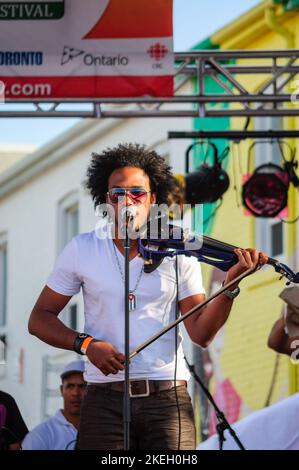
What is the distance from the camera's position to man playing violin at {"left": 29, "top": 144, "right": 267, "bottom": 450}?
6168mm

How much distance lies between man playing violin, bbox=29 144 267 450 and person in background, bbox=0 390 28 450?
3.63 metres

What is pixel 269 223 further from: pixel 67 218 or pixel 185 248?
pixel 185 248

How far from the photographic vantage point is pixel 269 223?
1744cm

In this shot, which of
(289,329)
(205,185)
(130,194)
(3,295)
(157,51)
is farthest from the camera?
(3,295)

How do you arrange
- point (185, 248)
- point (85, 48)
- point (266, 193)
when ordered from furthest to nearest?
point (266, 193)
point (85, 48)
point (185, 248)

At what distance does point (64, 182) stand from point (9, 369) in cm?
346

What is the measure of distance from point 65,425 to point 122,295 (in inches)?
148

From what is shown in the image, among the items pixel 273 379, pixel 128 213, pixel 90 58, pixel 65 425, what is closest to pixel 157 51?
pixel 90 58

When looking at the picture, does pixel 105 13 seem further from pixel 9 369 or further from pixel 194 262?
pixel 9 369

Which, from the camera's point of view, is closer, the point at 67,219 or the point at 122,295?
the point at 122,295

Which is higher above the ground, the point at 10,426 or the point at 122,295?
the point at 122,295

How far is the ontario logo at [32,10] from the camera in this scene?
927 centimetres

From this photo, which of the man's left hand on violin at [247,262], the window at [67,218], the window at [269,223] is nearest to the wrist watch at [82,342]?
the man's left hand on violin at [247,262]

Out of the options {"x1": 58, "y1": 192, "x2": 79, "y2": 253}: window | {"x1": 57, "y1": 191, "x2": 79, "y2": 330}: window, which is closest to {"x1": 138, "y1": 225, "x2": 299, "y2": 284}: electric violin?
{"x1": 57, "y1": 191, "x2": 79, "y2": 330}: window
